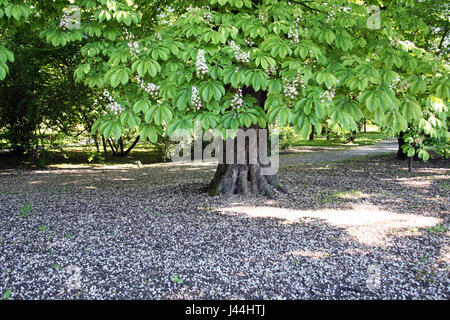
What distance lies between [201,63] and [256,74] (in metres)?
0.59

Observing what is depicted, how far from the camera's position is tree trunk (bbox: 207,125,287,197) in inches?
281

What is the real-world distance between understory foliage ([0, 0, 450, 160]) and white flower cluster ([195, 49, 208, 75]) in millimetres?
12

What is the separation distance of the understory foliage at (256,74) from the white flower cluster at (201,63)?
12 millimetres

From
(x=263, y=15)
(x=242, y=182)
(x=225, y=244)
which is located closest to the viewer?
(x=263, y=15)

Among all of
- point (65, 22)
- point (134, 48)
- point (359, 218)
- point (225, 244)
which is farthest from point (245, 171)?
point (65, 22)

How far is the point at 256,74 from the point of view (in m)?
3.34

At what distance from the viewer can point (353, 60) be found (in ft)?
11.3

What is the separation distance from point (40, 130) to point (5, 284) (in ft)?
36.2

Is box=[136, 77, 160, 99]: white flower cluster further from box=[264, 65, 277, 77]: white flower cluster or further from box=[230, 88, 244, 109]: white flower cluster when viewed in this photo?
box=[264, 65, 277, 77]: white flower cluster

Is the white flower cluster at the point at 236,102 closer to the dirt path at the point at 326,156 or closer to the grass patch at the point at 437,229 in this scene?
the grass patch at the point at 437,229

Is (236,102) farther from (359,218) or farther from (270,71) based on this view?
(359,218)

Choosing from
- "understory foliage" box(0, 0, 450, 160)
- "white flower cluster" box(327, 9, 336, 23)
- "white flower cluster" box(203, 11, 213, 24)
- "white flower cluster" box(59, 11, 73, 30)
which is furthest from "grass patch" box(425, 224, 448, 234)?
"white flower cluster" box(59, 11, 73, 30)

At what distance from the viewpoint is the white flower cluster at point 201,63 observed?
11.1 ft
